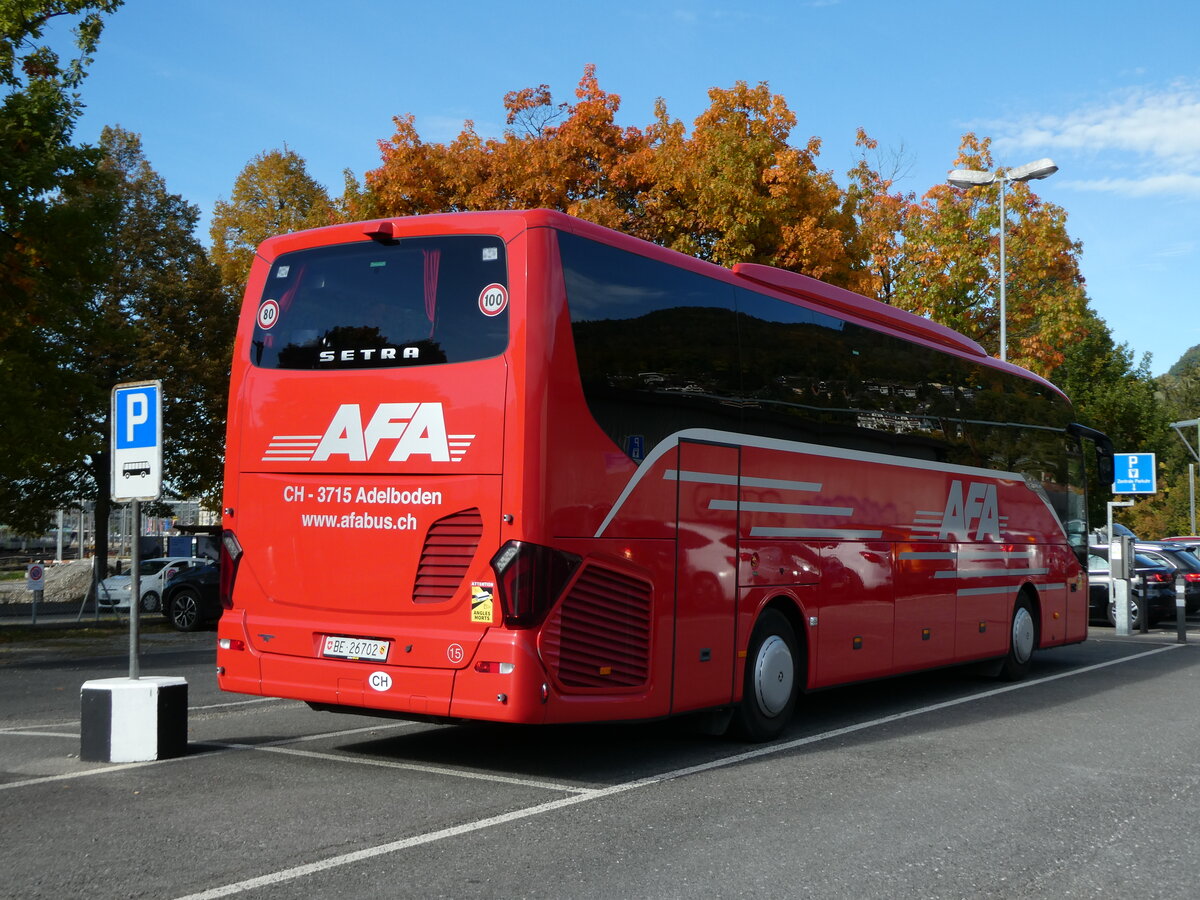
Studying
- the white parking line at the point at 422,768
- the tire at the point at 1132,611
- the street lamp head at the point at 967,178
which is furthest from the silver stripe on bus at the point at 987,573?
the street lamp head at the point at 967,178

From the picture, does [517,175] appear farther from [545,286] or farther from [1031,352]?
[545,286]

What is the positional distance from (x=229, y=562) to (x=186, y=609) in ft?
56.5

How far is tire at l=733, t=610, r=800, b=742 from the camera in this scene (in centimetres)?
949

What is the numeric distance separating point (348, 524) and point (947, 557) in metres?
7.01

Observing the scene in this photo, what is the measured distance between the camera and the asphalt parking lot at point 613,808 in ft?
18.5

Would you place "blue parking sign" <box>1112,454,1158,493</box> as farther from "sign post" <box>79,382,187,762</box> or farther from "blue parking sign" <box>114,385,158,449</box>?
"sign post" <box>79,382,187,762</box>

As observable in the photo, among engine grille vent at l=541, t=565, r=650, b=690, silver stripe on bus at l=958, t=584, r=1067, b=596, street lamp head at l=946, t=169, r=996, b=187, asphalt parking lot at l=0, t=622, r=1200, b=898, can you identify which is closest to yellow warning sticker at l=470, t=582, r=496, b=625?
engine grille vent at l=541, t=565, r=650, b=690

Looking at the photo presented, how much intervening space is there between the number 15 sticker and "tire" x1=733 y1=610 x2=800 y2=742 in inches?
131

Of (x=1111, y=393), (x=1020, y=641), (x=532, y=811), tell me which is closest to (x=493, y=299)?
(x=532, y=811)

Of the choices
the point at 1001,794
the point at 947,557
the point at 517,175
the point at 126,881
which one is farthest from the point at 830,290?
the point at 517,175

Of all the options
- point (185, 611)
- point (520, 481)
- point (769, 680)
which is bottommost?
point (185, 611)

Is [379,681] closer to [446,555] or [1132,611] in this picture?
[446,555]

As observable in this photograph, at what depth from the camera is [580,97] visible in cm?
3036

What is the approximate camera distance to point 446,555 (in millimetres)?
7875
